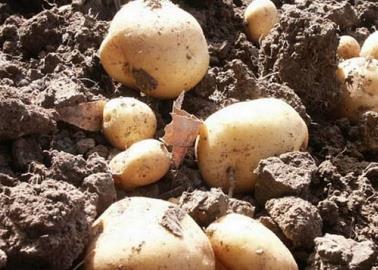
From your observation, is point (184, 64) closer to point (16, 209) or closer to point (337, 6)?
point (16, 209)

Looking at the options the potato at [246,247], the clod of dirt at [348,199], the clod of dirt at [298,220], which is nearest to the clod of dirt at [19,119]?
the potato at [246,247]

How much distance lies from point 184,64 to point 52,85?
0.44 m

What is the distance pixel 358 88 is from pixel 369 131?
194 millimetres

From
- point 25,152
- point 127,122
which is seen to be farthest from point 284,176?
point 25,152

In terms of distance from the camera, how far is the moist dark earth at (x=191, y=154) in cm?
170

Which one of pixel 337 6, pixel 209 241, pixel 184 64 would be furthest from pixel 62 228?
pixel 337 6

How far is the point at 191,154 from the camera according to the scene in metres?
2.30

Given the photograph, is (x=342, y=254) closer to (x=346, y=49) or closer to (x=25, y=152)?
(x=25, y=152)

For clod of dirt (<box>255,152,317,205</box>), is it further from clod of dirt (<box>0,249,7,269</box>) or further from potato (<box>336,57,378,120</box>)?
clod of dirt (<box>0,249,7,269</box>)

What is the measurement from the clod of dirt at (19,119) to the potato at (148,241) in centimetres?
41

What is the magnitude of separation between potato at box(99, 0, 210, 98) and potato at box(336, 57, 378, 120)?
1.79 ft

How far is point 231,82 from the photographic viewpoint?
2.60 meters

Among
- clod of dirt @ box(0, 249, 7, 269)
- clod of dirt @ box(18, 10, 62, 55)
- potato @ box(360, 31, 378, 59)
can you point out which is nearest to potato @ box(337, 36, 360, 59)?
potato @ box(360, 31, 378, 59)

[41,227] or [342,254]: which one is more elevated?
[41,227]
